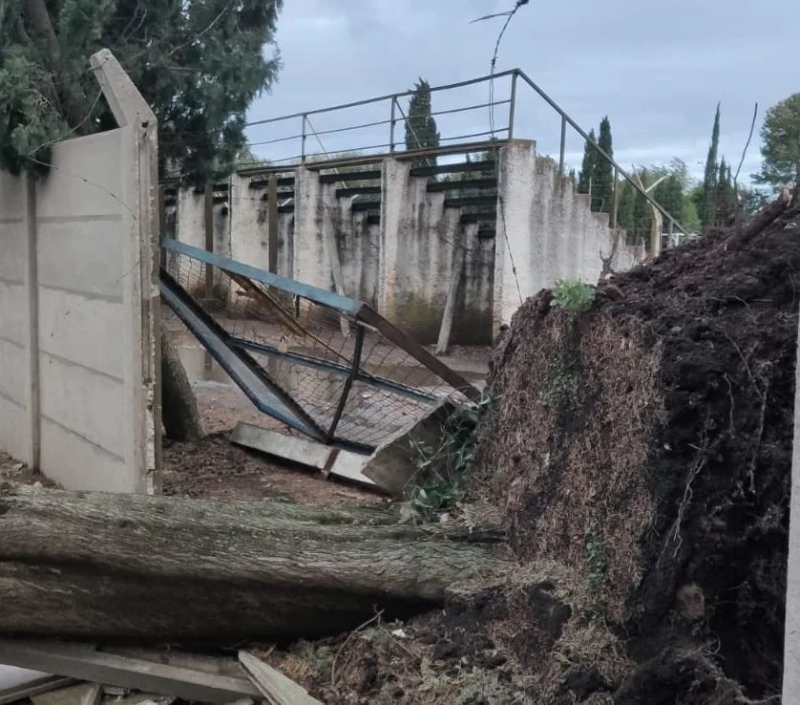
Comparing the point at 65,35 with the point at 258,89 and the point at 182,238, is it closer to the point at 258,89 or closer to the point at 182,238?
the point at 258,89

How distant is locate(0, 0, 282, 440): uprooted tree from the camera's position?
581cm

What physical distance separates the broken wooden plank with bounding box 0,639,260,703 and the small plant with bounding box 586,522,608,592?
135 centimetres

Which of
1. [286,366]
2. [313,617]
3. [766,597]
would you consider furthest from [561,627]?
[286,366]

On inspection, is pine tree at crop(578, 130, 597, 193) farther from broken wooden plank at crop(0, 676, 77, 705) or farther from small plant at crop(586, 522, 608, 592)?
broken wooden plank at crop(0, 676, 77, 705)

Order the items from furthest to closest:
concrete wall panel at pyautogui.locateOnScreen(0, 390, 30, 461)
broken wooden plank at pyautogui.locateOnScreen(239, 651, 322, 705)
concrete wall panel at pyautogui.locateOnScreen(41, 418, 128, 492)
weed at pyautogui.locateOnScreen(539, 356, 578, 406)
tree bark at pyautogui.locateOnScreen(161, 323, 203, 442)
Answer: tree bark at pyautogui.locateOnScreen(161, 323, 203, 442), concrete wall panel at pyautogui.locateOnScreen(0, 390, 30, 461), concrete wall panel at pyautogui.locateOnScreen(41, 418, 128, 492), weed at pyautogui.locateOnScreen(539, 356, 578, 406), broken wooden plank at pyautogui.locateOnScreen(239, 651, 322, 705)

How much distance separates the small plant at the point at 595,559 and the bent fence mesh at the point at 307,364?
2.57 meters

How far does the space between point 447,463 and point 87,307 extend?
8.64 feet

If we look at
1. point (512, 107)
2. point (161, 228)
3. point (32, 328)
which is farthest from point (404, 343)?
point (512, 107)

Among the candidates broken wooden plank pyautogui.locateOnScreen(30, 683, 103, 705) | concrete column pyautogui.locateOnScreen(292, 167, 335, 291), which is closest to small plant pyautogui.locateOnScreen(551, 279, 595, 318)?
broken wooden plank pyautogui.locateOnScreen(30, 683, 103, 705)

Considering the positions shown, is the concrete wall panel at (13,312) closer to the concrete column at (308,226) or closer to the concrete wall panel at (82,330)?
the concrete wall panel at (82,330)

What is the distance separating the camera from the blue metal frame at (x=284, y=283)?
5223 millimetres

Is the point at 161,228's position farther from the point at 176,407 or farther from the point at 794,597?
the point at 794,597

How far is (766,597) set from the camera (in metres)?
2.42

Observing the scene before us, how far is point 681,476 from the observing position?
252 centimetres
